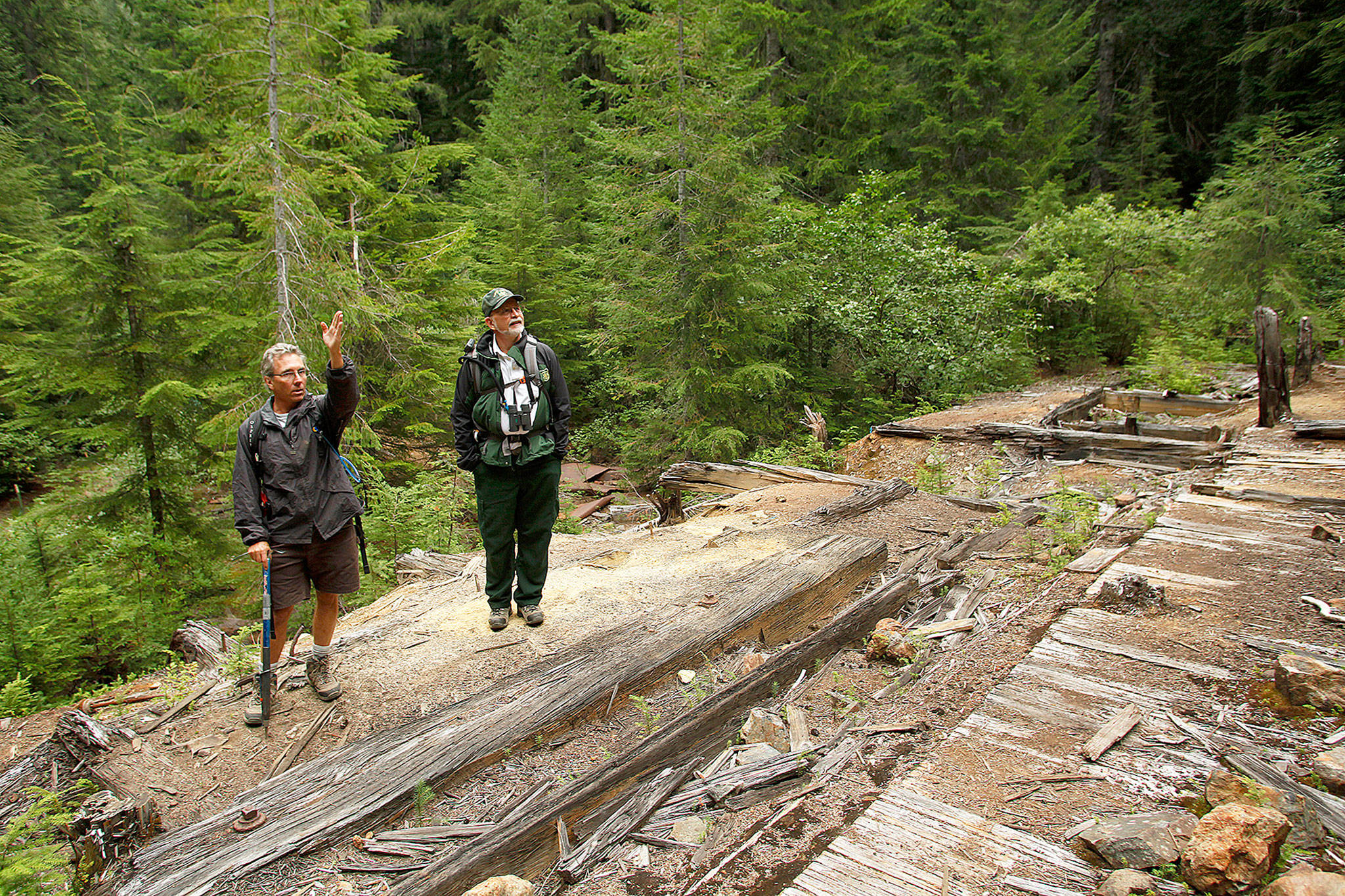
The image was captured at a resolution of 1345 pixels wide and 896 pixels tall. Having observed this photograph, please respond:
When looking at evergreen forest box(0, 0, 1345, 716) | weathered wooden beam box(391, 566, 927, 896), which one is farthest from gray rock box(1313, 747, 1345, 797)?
evergreen forest box(0, 0, 1345, 716)

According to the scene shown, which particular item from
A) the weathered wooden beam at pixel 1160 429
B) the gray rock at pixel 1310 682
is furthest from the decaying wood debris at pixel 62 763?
the weathered wooden beam at pixel 1160 429

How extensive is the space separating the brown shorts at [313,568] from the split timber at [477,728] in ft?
3.22

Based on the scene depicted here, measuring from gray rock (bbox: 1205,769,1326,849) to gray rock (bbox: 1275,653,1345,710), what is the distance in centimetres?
87

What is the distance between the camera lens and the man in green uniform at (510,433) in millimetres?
4582

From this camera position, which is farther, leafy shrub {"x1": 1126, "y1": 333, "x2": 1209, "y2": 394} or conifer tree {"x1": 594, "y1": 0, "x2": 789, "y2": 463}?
leafy shrub {"x1": 1126, "y1": 333, "x2": 1209, "y2": 394}

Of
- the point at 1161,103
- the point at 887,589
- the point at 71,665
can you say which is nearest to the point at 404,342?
the point at 71,665

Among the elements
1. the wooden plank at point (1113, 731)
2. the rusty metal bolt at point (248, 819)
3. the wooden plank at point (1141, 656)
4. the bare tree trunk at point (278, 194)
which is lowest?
the rusty metal bolt at point (248, 819)

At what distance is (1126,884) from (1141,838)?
0.74 ft

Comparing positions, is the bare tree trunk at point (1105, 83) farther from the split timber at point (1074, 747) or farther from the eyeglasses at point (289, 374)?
the eyeglasses at point (289, 374)

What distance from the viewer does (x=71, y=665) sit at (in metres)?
7.56

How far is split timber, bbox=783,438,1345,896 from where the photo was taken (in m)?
2.24

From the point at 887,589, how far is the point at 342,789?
13.8 ft

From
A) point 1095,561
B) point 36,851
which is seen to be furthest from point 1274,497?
point 36,851

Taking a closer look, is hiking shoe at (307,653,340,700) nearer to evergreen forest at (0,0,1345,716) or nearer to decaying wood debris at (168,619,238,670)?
decaying wood debris at (168,619,238,670)
